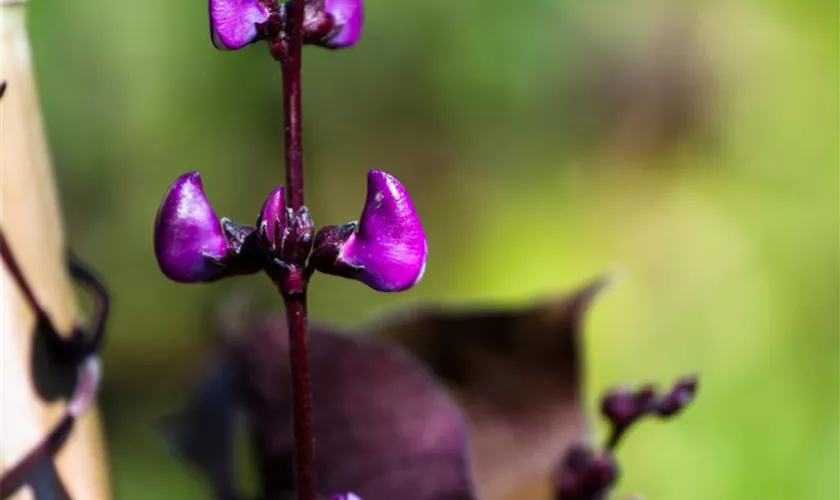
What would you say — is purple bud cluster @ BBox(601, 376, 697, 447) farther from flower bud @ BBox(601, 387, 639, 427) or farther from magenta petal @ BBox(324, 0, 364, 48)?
magenta petal @ BBox(324, 0, 364, 48)

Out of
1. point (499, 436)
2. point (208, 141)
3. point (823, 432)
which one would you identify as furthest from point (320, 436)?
point (208, 141)

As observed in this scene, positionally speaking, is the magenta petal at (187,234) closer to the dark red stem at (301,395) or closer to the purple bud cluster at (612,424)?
the dark red stem at (301,395)

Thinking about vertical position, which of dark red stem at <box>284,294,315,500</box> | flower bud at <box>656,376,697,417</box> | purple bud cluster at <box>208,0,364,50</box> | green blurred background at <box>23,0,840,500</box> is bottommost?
green blurred background at <box>23,0,840,500</box>

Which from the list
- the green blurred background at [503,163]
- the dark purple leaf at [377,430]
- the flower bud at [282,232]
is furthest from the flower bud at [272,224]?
the green blurred background at [503,163]

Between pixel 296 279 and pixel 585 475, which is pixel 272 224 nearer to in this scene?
pixel 296 279

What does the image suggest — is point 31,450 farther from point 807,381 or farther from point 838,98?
point 838,98

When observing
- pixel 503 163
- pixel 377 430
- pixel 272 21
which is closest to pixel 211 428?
pixel 377 430

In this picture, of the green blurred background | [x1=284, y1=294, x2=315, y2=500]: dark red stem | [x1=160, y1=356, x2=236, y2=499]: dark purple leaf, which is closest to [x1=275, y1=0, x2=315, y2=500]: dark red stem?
[x1=284, y1=294, x2=315, y2=500]: dark red stem
